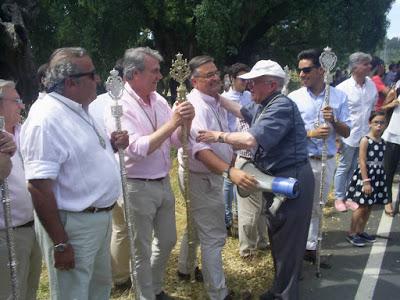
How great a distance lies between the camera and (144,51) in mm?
3502

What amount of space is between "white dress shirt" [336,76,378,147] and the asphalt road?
126cm

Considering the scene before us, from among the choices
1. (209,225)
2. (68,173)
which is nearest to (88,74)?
(68,173)

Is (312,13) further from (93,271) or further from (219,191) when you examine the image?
(93,271)

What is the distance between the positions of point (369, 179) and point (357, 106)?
1.64 m

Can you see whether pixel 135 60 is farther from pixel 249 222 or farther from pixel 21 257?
pixel 249 222

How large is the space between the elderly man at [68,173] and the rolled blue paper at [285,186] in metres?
1.19

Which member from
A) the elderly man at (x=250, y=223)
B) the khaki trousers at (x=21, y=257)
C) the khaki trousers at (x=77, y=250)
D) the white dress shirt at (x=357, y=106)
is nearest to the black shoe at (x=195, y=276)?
the elderly man at (x=250, y=223)

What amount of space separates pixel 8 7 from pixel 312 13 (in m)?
10.6

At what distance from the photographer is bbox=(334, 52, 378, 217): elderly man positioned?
640 cm

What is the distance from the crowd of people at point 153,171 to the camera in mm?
2611

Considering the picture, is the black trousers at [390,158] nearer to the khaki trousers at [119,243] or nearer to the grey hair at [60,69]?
the khaki trousers at [119,243]

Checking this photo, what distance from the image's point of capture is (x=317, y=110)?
4.86 meters

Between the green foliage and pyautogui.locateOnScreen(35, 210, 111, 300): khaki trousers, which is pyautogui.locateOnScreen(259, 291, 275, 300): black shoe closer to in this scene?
pyautogui.locateOnScreen(35, 210, 111, 300): khaki trousers

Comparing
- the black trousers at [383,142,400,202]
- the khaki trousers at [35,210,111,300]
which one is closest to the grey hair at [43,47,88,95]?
the khaki trousers at [35,210,111,300]
